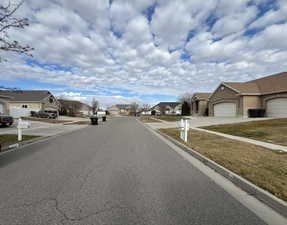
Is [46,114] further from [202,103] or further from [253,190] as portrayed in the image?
[253,190]

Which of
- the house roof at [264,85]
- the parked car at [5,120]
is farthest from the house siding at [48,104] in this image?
the house roof at [264,85]

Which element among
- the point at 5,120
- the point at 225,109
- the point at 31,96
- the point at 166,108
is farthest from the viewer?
the point at 166,108

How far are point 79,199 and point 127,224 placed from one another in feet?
4.00

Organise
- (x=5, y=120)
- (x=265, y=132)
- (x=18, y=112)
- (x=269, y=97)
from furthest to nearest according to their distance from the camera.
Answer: (x=18, y=112) < (x=269, y=97) < (x=5, y=120) < (x=265, y=132)

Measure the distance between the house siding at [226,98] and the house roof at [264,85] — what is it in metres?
0.88

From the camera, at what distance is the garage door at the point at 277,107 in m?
21.7

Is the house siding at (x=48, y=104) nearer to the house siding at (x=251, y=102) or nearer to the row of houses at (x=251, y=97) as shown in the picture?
the row of houses at (x=251, y=97)

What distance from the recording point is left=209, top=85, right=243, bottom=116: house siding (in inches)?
1033

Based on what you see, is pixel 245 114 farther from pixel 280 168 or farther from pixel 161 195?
pixel 161 195

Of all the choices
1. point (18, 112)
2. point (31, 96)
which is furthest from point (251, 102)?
point (31, 96)

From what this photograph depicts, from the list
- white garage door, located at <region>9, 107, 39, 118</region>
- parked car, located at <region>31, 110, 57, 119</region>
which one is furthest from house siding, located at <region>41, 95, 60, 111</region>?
parked car, located at <region>31, 110, 57, 119</region>

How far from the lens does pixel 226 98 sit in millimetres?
28891

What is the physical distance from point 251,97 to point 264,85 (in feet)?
10.1

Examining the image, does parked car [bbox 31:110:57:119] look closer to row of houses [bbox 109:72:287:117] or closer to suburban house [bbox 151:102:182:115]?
row of houses [bbox 109:72:287:117]
